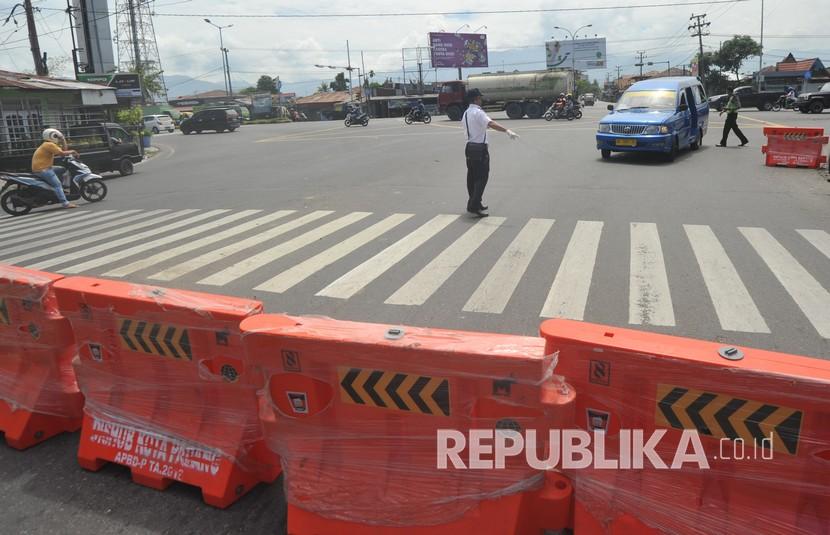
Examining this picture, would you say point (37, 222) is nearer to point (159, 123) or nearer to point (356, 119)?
point (356, 119)

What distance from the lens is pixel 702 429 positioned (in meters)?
2.39

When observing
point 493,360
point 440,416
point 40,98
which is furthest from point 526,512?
point 40,98

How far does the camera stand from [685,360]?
234 cm

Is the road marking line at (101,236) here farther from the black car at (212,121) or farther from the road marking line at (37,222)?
the black car at (212,121)

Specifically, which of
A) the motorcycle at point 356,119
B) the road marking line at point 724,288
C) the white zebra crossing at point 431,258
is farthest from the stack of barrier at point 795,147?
the motorcycle at point 356,119

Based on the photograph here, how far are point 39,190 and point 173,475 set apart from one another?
12.6 m

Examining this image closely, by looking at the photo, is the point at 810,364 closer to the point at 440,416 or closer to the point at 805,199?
the point at 440,416

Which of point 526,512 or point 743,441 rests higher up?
point 743,441

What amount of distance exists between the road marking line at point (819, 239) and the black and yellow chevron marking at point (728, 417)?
6.11 m

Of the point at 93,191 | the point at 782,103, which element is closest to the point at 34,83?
the point at 93,191

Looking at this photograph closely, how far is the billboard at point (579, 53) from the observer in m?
92.1

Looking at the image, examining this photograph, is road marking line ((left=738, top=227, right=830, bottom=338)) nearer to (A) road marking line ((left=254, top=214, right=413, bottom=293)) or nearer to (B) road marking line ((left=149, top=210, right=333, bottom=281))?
(A) road marking line ((left=254, top=214, right=413, bottom=293))

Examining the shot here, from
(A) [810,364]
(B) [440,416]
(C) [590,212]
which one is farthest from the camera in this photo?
(C) [590,212]

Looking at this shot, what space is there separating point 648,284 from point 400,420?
442 cm
